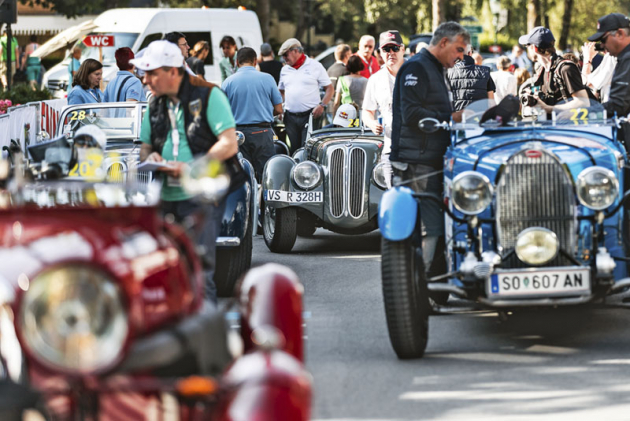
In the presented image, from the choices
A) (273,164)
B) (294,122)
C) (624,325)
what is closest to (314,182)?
(273,164)

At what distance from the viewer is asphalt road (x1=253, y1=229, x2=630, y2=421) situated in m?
5.88

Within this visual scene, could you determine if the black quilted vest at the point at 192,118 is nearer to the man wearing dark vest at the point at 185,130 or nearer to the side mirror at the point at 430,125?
the man wearing dark vest at the point at 185,130

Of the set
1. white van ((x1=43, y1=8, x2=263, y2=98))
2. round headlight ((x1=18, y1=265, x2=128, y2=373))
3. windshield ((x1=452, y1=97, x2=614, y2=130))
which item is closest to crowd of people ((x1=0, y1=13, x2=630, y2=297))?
windshield ((x1=452, y1=97, x2=614, y2=130))

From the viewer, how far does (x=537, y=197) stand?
7.04 meters

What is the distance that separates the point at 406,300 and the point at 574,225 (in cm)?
115

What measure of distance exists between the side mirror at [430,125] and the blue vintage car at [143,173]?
1.79m

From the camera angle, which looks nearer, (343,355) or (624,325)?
(343,355)

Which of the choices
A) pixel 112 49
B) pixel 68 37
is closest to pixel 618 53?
pixel 112 49

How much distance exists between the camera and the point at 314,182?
1154 cm

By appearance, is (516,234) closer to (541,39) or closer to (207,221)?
(207,221)

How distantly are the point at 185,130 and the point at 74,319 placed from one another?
3187 millimetres

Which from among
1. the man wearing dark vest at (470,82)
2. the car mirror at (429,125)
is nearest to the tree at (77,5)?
the man wearing dark vest at (470,82)

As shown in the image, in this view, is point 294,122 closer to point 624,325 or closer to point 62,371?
point 624,325

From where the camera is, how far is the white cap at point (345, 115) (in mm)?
12195
